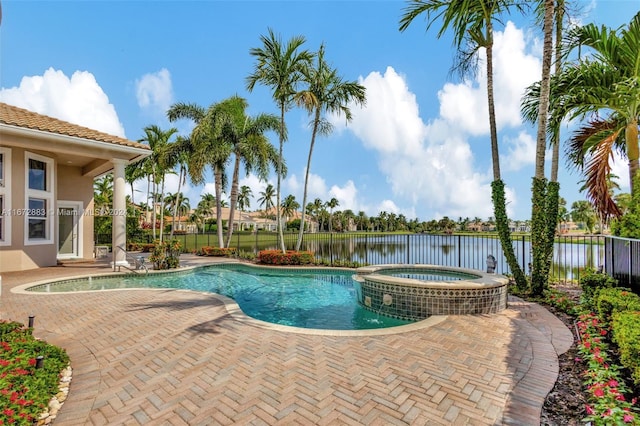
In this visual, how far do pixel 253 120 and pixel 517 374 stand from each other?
1558 centimetres

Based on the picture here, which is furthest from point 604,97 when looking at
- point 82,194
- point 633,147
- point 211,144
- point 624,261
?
point 82,194

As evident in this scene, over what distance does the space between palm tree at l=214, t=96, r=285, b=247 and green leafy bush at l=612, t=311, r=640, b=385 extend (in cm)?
1441

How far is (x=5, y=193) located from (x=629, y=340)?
15041 mm

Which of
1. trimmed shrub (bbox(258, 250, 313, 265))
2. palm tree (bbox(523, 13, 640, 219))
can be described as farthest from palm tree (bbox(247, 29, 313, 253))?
palm tree (bbox(523, 13, 640, 219))

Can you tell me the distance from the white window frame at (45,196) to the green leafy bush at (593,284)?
52.2 feet

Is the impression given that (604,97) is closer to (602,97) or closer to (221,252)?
(602,97)

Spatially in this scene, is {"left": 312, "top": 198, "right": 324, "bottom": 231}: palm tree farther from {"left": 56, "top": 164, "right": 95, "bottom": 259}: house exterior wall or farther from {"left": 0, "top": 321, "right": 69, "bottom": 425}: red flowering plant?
{"left": 0, "top": 321, "right": 69, "bottom": 425}: red flowering plant

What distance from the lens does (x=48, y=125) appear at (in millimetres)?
9734

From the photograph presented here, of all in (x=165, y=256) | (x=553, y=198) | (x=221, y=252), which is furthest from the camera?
(x=221, y=252)

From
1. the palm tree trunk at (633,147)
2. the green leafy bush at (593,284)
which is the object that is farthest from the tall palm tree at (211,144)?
the green leafy bush at (593,284)

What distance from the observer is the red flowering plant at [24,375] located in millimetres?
2312

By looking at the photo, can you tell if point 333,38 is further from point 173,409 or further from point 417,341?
point 173,409

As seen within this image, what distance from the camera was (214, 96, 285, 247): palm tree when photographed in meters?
15.6

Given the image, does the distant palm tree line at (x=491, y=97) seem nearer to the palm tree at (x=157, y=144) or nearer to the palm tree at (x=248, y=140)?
the palm tree at (x=248, y=140)
